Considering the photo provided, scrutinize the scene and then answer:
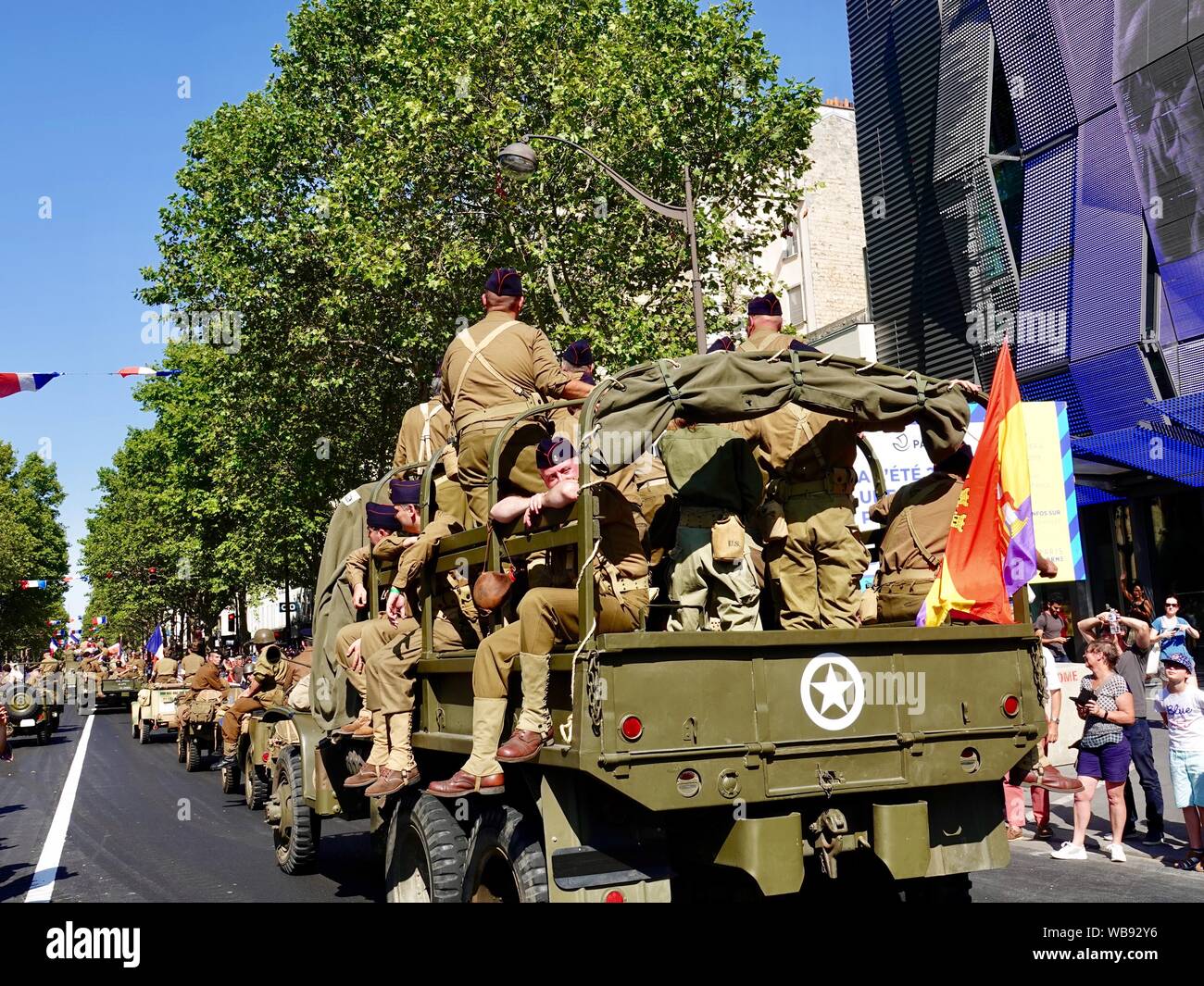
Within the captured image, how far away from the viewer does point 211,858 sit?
37.7 ft

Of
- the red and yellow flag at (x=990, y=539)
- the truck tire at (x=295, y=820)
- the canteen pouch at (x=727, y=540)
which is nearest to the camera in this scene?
the canteen pouch at (x=727, y=540)

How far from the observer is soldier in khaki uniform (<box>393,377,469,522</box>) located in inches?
298

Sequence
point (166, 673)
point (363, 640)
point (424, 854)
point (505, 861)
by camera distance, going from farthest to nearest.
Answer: point (166, 673) → point (363, 640) → point (424, 854) → point (505, 861)

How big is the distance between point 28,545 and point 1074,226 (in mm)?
59175

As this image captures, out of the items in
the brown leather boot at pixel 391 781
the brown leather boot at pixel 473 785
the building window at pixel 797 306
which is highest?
the building window at pixel 797 306

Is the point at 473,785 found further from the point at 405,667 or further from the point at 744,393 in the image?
the point at 744,393

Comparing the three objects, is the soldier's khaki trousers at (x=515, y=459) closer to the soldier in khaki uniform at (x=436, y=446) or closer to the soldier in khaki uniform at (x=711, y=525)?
the soldier in khaki uniform at (x=436, y=446)

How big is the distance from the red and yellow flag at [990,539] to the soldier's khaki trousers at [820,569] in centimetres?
42

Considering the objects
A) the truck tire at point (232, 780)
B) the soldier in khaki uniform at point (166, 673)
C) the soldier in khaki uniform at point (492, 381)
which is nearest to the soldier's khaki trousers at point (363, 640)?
the soldier in khaki uniform at point (492, 381)

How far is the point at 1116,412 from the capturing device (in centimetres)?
2145

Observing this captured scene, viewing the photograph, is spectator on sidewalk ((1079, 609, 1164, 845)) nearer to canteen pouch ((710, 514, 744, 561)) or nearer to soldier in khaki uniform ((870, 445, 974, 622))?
soldier in khaki uniform ((870, 445, 974, 622))

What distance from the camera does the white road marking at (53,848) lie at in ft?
32.9

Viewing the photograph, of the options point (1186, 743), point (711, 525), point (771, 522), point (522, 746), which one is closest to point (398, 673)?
point (522, 746)
